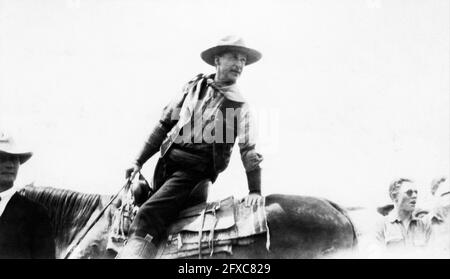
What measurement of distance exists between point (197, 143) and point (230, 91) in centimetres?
49

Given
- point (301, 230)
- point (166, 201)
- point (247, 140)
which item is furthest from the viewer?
point (247, 140)

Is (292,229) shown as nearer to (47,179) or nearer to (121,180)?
(121,180)

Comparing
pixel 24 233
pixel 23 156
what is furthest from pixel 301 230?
pixel 23 156

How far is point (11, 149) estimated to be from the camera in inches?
188

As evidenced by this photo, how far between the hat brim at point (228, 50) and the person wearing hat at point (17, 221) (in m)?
1.69

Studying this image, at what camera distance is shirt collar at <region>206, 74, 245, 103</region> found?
462 centimetres

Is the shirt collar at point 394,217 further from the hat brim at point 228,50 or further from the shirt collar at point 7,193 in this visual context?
the shirt collar at point 7,193

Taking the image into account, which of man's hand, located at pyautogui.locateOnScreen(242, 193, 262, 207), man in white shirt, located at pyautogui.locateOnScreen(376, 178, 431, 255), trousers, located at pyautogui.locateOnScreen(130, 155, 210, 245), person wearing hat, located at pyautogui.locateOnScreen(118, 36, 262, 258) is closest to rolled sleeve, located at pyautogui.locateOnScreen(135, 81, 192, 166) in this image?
person wearing hat, located at pyautogui.locateOnScreen(118, 36, 262, 258)

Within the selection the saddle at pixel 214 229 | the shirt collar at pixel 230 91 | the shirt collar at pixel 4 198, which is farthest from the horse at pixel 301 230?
the shirt collar at pixel 4 198

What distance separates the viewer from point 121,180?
15.7 feet

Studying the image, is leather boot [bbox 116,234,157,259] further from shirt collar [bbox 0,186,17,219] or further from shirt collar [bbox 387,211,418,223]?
shirt collar [bbox 387,211,418,223]

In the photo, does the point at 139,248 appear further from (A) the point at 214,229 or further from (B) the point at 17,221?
(B) the point at 17,221

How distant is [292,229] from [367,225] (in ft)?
2.03
